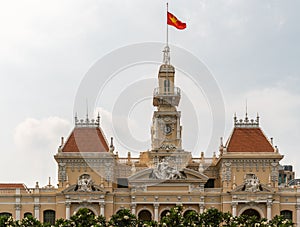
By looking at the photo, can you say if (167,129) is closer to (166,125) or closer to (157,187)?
(166,125)

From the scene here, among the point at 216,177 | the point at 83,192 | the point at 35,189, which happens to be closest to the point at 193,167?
the point at 216,177

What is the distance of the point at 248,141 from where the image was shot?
83.0 meters

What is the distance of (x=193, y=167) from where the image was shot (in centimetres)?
8400

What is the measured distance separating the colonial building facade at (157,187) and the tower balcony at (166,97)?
663cm

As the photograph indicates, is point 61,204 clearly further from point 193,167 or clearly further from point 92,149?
point 193,167

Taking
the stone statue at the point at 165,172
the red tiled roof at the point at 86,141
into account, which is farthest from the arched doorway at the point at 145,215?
the red tiled roof at the point at 86,141

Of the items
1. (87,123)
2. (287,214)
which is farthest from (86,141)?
(287,214)

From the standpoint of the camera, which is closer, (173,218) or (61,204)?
(173,218)

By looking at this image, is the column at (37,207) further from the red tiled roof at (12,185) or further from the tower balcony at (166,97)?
the tower balcony at (166,97)

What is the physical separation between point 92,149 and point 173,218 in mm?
20582

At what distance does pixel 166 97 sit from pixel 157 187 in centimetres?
1288

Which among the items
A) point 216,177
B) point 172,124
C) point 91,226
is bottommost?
point 91,226

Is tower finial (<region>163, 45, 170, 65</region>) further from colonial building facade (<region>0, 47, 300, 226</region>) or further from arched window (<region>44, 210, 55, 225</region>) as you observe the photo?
arched window (<region>44, 210, 55, 225</region>)

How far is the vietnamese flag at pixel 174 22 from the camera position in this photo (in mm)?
81375
